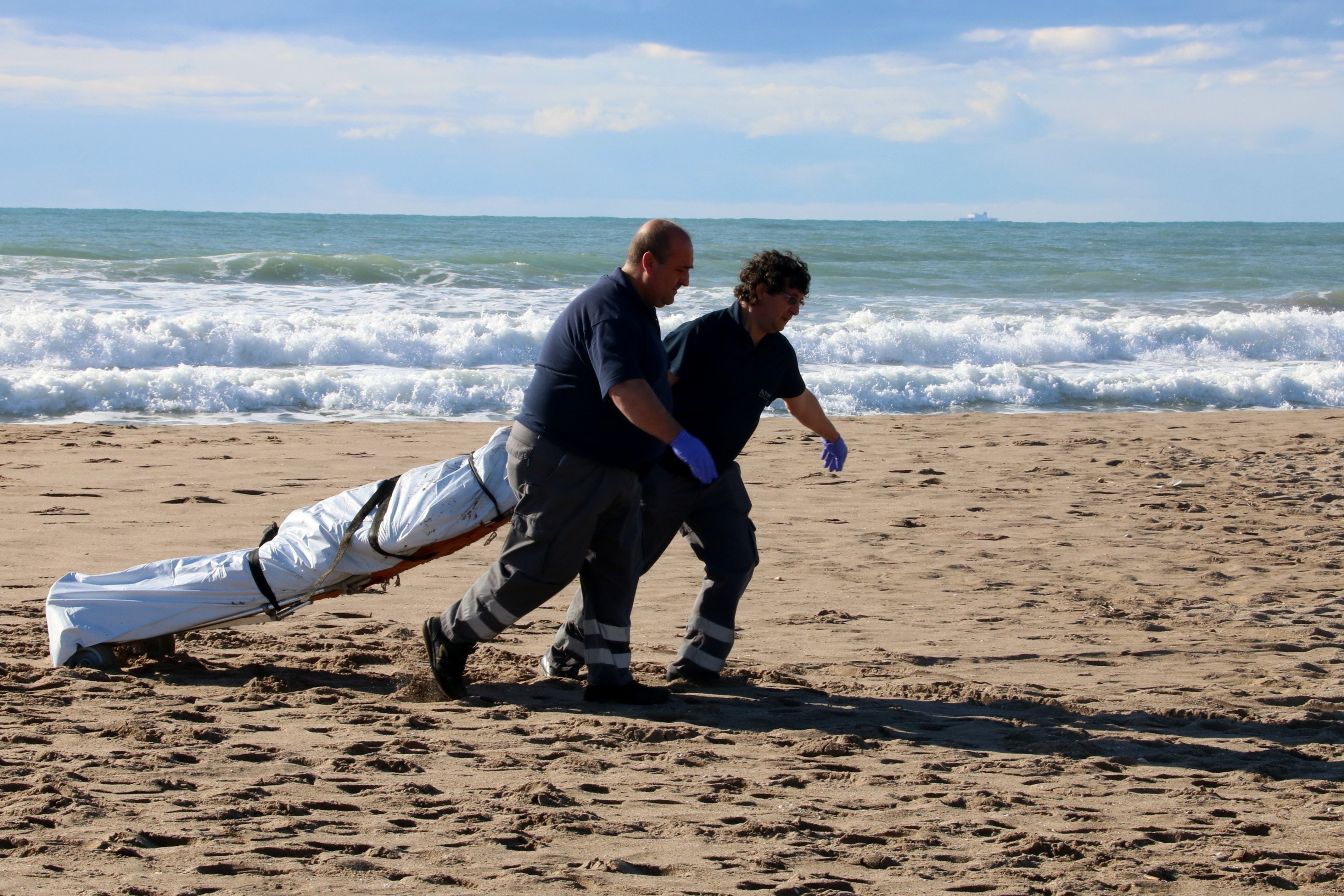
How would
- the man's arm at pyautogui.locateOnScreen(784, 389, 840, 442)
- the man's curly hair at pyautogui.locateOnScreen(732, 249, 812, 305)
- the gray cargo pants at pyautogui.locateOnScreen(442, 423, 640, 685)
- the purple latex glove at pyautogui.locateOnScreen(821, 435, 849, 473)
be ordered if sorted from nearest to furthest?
the gray cargo pants at pyautogui.locateOnScreen(442, 423, 640, 685), the man's curly hair at pyautogui.locateOnScreen(732, 249, 812, 305), the man's arm at pyautogui.locateOnScreen(784, 389, 840, 442), the purple latex glove at pyautogui.locateOnScreen(821, 435, 849, 473)

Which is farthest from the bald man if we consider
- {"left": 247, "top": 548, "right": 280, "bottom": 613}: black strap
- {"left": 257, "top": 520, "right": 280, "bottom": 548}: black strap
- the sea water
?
the sea water

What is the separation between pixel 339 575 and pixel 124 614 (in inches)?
31.7

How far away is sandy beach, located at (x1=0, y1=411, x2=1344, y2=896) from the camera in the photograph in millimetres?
2781

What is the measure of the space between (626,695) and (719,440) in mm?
948

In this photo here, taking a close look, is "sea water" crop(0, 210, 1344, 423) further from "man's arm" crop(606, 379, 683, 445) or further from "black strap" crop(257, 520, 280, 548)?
"man's arm" crop(606, 379, 683, 445)

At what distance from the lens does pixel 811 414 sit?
4.62m

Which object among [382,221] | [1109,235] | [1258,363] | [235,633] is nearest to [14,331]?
[235,633]

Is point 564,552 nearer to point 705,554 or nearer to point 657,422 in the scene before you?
point 657,422

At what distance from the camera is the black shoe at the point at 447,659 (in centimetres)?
399

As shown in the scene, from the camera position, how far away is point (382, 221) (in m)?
48.9

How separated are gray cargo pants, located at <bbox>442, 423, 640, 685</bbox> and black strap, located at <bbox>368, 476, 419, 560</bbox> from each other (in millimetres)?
257

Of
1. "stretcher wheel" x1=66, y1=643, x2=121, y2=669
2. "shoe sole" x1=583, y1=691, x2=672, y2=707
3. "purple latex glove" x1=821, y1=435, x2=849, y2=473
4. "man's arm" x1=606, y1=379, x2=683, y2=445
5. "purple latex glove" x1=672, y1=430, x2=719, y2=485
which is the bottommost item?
"shoe sole" x1=583, y1=691, x2=672, y2=707

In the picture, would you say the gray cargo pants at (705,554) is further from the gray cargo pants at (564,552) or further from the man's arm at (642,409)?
the man's arm at (642,409)

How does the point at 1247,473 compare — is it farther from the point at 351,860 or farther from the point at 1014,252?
the point at 1014,252
